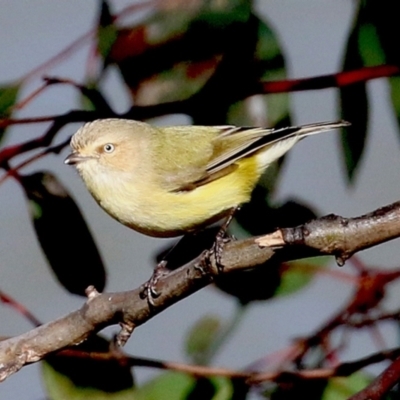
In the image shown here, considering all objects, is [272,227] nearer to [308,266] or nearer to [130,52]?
[308,266]

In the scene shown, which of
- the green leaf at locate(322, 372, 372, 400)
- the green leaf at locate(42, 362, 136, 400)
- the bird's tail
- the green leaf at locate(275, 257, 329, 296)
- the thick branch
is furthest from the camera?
the bird's tail

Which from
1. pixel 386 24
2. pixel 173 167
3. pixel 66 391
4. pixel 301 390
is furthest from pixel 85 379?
pixel 386 24

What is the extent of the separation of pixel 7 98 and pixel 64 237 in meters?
0.30

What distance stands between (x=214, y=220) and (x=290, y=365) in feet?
1.59

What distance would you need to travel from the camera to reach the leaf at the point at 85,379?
1743 millimetres

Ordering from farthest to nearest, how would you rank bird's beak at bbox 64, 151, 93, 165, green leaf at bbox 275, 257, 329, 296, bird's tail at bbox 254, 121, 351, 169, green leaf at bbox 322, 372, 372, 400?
bird's beak at bbox 64, 151, 93, 165
bird's tail at bbox 254, 121, 351, 169
green leaf at bbox 275, 257, 329, 296
green leaf at bbox 322, 372, 372, 400

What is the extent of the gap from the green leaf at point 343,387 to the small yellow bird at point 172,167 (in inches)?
18.2

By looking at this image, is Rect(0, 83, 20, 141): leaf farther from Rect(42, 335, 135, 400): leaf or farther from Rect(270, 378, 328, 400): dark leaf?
Rect(270, 378, 328, 400): dark leaf

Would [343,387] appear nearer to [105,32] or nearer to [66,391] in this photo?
[66,391]

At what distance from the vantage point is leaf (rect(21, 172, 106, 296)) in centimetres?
183

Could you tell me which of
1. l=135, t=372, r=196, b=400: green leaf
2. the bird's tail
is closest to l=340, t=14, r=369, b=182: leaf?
the bird's tail

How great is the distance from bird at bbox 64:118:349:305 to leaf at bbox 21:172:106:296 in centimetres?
18

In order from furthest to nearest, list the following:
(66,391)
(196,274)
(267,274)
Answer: (267,274), (66,391), (196,274)

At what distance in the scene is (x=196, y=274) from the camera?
A: 55.1 inches
